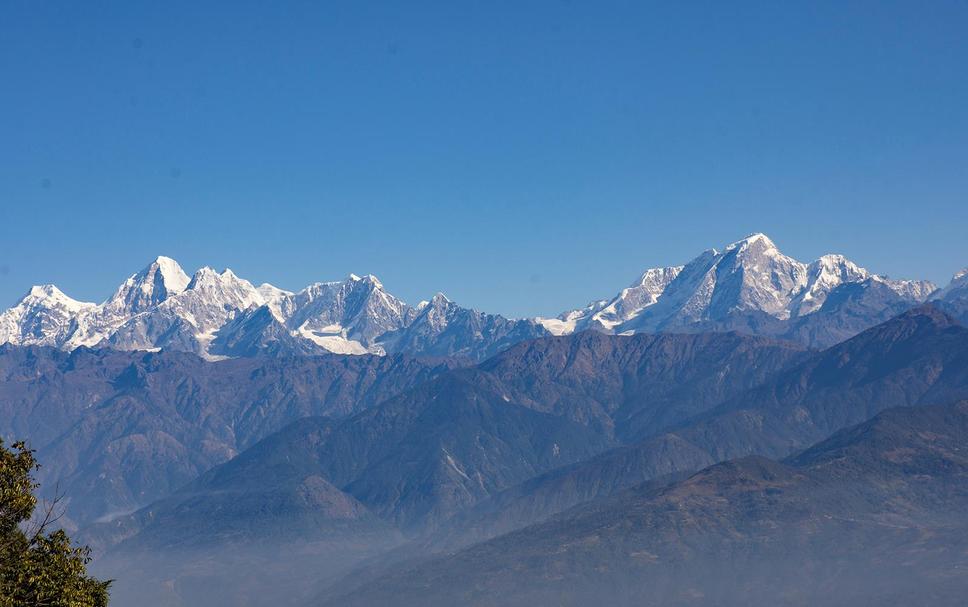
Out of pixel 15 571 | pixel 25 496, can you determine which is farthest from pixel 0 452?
pixel 15 571

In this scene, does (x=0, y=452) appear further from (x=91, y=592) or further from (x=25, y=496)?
(x=91, y=592)

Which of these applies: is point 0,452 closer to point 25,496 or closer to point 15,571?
point 25,496

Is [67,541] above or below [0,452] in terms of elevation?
below

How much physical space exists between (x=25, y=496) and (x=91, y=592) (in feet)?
26.4

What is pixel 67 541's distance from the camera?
9481cm

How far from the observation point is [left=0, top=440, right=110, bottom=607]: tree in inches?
3354

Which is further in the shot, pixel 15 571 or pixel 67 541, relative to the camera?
pixel 67 541

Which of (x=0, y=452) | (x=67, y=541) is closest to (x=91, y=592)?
(x=67, y=541)

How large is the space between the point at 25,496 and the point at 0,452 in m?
3.49

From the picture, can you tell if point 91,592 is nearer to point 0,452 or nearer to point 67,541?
point 67,541

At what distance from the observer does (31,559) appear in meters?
88.8

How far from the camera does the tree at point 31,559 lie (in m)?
A: 85.2

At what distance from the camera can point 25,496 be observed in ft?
298

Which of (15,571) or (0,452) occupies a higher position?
(0,452)
